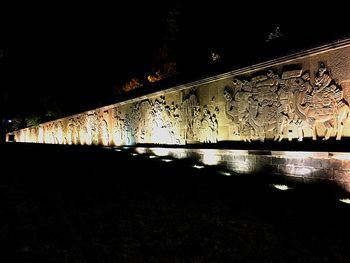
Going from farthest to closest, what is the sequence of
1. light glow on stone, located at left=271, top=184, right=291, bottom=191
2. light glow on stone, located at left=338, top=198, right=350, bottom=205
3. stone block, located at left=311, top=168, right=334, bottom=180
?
light glow on stone, located at left=271, top=184, right=291, bottom=191 → stone block, located at left=311, top=168, right=334, bottom=180 → light glow on stone, located at left=338, top=198, right=350, bottom=205

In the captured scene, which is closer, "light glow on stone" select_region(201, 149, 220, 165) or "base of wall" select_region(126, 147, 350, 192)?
"base of wall" select_region(126, 147, 350, 192)

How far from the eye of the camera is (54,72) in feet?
96.0

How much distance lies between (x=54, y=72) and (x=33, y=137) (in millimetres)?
6435

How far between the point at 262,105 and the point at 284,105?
627 mm

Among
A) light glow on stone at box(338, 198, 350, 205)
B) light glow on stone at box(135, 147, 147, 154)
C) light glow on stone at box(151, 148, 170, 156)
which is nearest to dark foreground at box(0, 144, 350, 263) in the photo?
light glow on stone at box(338, 198, 350, 205)

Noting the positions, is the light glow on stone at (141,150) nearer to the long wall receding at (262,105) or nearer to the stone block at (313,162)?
the long wall receding at (262,105)

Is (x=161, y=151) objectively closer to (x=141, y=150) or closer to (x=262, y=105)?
(x=141, y=150)

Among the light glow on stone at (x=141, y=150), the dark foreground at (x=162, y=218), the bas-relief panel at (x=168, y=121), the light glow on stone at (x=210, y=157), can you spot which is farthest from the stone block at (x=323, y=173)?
the light glow on stone at (x=141, y=150)

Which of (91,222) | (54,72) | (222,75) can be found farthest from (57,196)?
(54,72)

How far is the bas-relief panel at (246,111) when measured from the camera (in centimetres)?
647

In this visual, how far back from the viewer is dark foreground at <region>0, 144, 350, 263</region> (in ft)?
12.1

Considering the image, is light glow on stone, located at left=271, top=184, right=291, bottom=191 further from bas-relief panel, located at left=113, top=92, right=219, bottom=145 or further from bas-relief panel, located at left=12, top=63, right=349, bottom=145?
bas-relief panel, located at left=113, top=92, right=219, bottom=145

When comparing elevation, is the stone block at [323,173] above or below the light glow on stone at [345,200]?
above

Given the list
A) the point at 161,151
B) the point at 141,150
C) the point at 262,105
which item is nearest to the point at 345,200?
the point at 262,105
